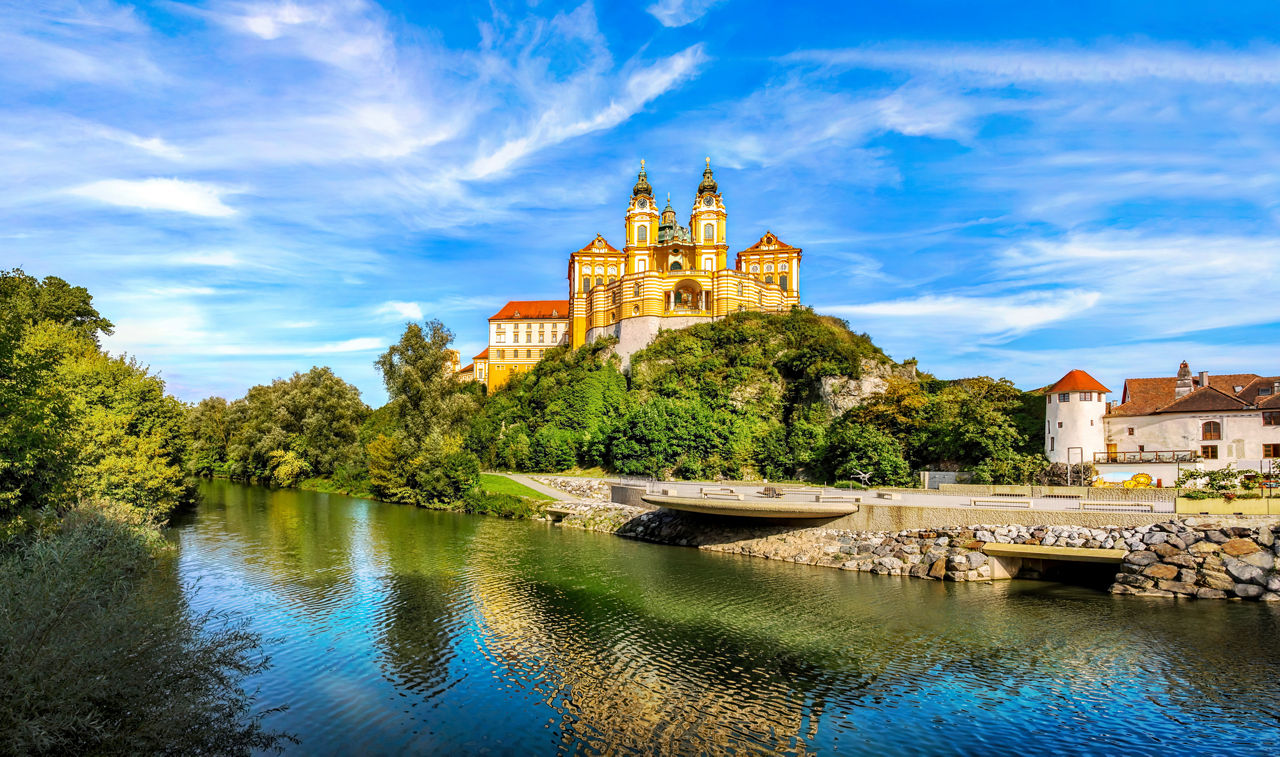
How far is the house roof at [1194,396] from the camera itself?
36500 mm

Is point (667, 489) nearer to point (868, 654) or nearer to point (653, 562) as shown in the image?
point (653, 562)

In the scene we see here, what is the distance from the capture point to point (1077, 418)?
125ft

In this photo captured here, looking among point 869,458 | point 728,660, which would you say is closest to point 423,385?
point 869,458

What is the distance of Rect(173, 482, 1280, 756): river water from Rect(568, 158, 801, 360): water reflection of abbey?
138ft

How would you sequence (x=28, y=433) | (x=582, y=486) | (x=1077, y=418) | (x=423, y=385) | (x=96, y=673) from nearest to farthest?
(x=96, y=673) < (x=28, y=433) < (x=1077, y=418) < (x=582, y=486) < (x=423, y=385)

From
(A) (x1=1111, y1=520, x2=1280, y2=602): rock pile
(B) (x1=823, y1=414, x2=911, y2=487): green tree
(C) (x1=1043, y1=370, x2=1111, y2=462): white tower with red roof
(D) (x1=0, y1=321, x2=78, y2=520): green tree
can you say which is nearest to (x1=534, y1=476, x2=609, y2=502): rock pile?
(B) (x1=823, y1=414, x2=911, y2=487): green tree

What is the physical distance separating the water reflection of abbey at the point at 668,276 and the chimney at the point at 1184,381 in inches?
1435

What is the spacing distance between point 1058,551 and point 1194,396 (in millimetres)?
18690

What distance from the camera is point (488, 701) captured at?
15805 mm

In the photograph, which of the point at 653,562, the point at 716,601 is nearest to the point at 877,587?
the point at 716,601

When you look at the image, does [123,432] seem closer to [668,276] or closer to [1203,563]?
[1203,563]

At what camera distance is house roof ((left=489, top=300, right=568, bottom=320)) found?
88375mm

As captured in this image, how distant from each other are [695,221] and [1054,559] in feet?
188

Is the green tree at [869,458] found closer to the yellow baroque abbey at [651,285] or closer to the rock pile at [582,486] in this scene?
the rock pile at [582,486]
